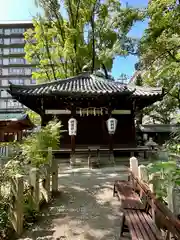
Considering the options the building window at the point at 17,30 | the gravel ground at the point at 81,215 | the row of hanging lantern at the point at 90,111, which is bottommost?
the gravel ground at the point at 81,215

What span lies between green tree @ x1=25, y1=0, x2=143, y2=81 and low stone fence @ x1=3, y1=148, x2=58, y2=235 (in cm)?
1335

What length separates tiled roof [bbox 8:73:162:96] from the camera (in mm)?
11352

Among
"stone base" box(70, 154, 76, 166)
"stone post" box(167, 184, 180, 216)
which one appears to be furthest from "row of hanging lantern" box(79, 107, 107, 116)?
"stone post" box(167, 184, 180, 216)

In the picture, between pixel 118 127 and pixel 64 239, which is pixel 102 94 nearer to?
pixel 118 127

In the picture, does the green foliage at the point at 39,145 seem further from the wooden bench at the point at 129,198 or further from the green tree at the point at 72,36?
the green tree at the point at 72,36

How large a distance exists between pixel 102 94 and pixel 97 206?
658 cm

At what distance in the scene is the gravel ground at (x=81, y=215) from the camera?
4.19 m

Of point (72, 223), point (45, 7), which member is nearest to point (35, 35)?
point (45, 7)

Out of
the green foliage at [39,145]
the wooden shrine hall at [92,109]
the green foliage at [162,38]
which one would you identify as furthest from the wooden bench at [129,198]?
the green foliage at [162,38]

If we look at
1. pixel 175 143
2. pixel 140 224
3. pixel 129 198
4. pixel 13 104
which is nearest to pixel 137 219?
pixel 140 224

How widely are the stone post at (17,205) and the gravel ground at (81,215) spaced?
8.6 inches

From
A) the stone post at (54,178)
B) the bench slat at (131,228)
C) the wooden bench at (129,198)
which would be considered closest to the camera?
the bench slat at (131,228)

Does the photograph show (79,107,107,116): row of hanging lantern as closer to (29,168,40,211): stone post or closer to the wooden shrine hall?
the wooden shrine hall

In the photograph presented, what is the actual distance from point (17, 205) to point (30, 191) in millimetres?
844
